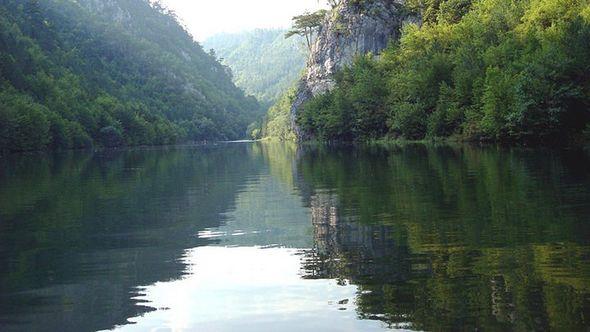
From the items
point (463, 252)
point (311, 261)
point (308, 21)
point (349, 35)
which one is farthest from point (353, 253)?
point (308, 21)

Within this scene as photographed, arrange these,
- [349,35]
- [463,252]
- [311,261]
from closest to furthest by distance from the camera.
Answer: [463,252], [311,261], [349,35]

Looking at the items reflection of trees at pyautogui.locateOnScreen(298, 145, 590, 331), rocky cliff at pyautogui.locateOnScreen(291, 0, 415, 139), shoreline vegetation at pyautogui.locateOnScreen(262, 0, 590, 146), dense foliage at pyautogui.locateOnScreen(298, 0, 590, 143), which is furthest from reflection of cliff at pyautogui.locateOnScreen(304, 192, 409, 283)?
rocky cliff at pyautogui.locateOnScreen(291, 0, 415, 139)

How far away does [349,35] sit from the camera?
136500 mm

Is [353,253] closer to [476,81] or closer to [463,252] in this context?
[463,252]

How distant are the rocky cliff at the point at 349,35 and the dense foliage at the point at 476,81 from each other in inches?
269

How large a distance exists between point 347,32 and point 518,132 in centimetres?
8486

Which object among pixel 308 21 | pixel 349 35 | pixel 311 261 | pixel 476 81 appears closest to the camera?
pixel 311 261

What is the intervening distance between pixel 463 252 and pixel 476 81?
58843mm

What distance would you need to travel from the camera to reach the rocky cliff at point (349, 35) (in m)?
130

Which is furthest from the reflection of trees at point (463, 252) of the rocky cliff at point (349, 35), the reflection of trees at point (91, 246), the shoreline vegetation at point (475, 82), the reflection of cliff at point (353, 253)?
the rocky cliff at point (349, 35)

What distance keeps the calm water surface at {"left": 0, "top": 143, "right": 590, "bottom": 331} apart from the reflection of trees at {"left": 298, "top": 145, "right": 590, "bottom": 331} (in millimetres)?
35

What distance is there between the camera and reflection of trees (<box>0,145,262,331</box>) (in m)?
9.50

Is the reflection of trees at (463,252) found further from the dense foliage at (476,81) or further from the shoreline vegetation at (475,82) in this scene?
the dense foliage at (476,81)

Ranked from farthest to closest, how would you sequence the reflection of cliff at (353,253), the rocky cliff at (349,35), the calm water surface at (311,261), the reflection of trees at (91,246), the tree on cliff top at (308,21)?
the tree on cliff top at (308,21) < the rocky cliff at (349,35) < the reflection of cliff at (353,253) < the reflection of trees at (91,246) < the calm water surface at (311,261)
